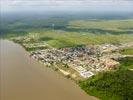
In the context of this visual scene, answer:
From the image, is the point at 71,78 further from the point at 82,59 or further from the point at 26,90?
the point at 82,59

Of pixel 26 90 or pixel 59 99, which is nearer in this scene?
pixel 59 99

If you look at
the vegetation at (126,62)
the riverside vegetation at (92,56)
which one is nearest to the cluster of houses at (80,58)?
the riverside vegetation at (92,56)

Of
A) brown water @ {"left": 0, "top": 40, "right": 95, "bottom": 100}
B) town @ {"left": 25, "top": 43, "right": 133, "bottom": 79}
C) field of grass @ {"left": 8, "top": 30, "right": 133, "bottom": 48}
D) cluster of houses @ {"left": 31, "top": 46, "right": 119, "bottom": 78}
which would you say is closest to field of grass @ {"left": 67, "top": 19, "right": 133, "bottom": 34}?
field of grass @ {"left": 8, "top": 30, "right": 133, "bottom": 48}

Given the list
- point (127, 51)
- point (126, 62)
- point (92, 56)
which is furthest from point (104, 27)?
point (126, 62)

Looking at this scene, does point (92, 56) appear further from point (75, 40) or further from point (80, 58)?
point (75, 40)

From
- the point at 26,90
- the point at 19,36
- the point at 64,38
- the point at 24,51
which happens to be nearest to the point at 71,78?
the point at 26,90

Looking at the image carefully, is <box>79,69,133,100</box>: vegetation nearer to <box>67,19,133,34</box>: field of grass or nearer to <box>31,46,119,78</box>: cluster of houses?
<box>31,46,119,78</box>: cluster of houses
